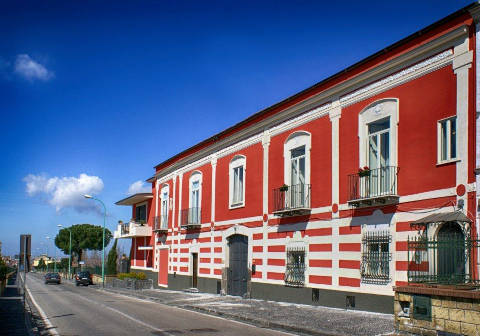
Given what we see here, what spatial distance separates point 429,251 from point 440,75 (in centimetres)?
485

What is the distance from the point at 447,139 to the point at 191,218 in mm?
19130

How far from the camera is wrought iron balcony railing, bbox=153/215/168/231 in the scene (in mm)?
35719

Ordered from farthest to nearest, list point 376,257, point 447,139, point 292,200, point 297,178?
point 297,178 → point 292,200 → point 376,257 → point 447,139

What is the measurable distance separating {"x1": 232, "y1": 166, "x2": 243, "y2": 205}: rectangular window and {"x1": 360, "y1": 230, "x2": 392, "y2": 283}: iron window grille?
9748 mm

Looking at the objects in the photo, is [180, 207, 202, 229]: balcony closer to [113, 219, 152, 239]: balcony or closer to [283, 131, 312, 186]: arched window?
[113, 219, 152, 239]: balcony

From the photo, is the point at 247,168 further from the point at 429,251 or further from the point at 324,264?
the point at 429,251

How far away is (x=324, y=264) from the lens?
1872cm

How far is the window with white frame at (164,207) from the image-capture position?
118ft

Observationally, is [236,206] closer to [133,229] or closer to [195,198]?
[195,198]

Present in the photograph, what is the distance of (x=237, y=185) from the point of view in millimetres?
26188

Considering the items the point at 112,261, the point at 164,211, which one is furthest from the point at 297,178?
the point at 112,261

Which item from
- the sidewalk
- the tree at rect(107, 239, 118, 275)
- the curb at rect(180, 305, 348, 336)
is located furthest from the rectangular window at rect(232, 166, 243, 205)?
the tree at rect(107, 239, 118, 275)

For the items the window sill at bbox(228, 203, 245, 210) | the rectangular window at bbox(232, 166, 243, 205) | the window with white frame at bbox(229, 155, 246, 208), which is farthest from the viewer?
the rectangular window at bbox(232, 166, 243, 205)

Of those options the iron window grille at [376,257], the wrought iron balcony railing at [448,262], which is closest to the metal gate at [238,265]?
the iron window grille at [376,257]
